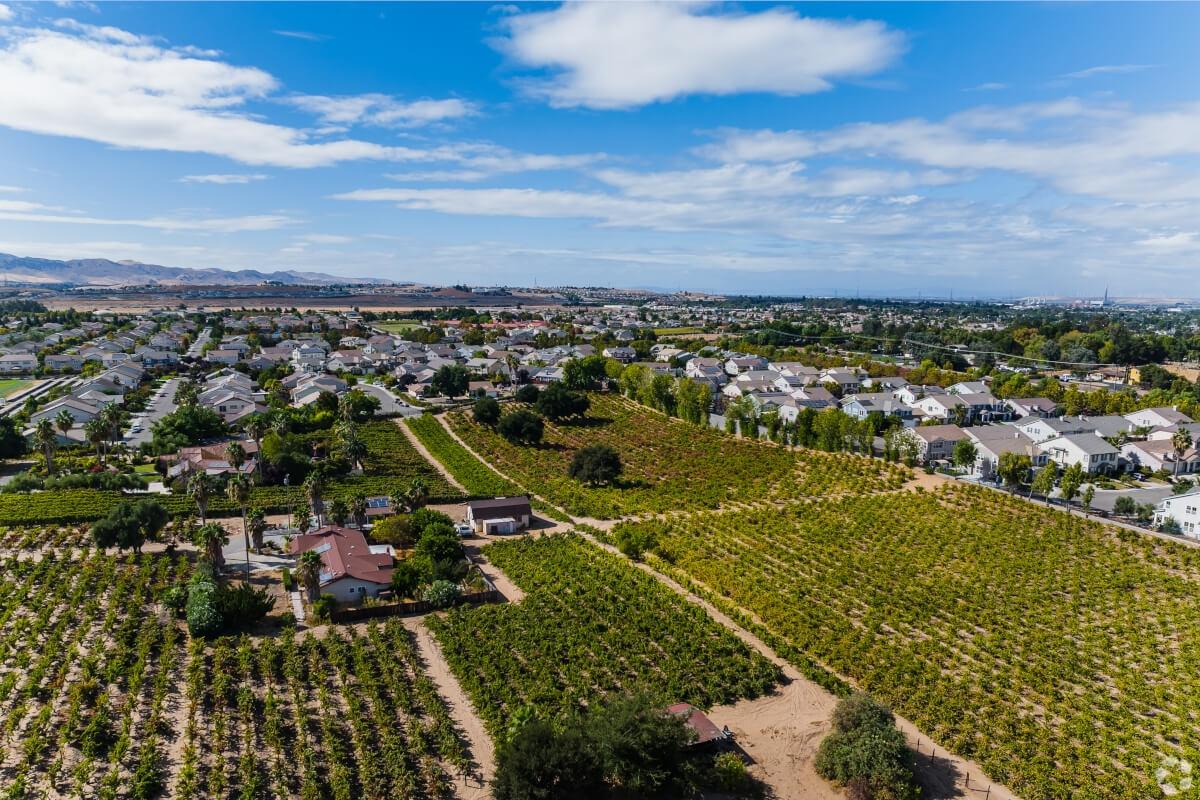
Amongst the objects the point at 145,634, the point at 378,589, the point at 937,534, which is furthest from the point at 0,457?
the point at 937,534

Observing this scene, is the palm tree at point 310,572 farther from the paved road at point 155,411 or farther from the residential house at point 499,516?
the paved road at point 155,411

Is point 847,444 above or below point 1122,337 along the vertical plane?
below

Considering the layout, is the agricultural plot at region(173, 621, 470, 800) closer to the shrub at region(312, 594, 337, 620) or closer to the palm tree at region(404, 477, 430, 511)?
the shrub at region(312, 594, 337, 620)

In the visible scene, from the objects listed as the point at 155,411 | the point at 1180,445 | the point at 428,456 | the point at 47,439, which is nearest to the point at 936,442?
the point at 1180,445

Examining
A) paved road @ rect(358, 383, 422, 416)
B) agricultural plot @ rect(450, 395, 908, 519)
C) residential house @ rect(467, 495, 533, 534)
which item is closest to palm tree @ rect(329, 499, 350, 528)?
residential house @ rect(467, 495, 533, 534)

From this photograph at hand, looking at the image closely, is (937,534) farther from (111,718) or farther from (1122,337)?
(1122,337)

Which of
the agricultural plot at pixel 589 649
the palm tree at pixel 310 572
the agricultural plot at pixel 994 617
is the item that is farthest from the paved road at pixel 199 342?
the agricultural plot at pixel 994 617
